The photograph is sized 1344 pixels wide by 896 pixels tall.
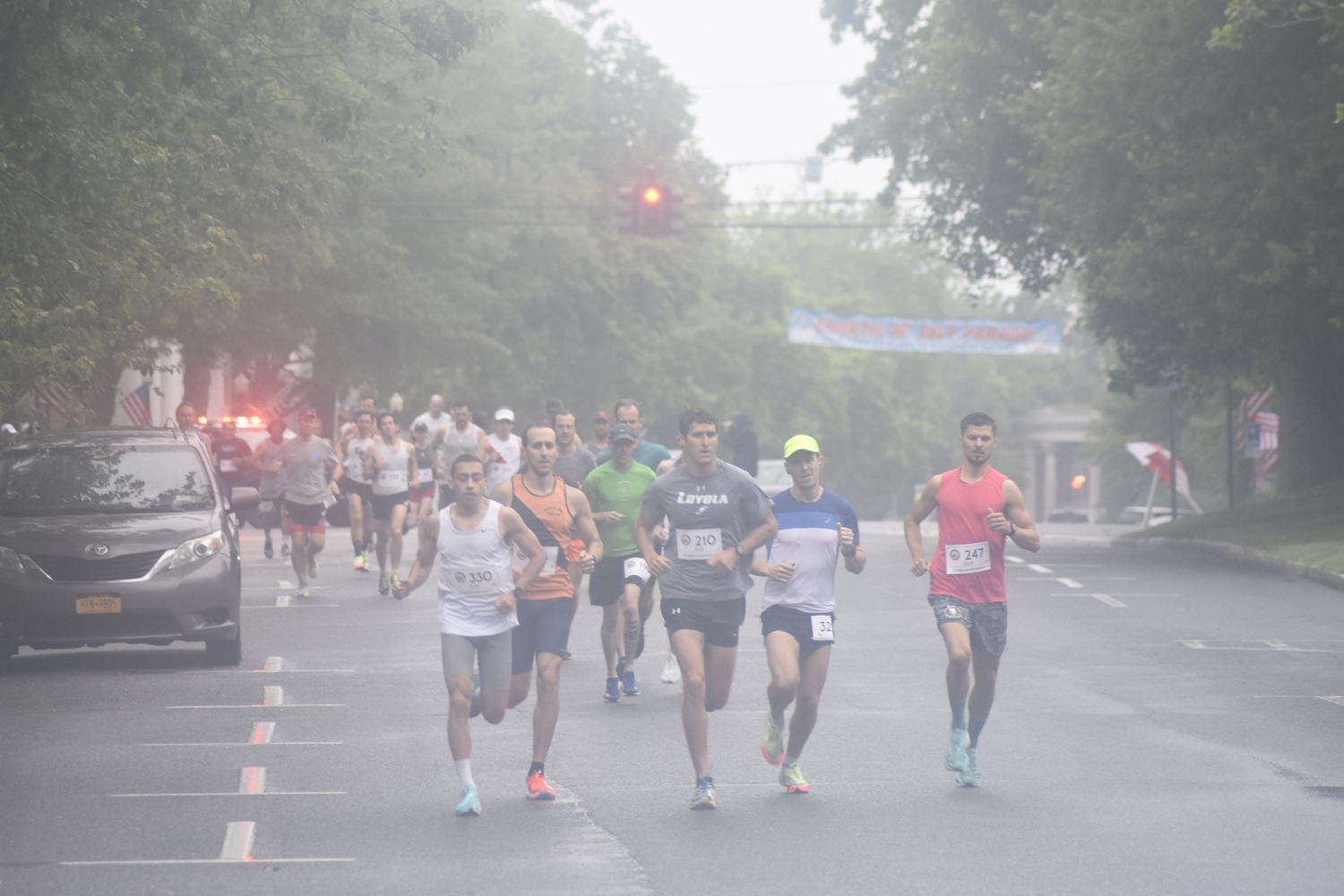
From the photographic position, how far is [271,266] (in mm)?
28219

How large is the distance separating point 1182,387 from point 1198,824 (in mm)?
25329

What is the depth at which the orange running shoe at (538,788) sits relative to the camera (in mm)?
8539

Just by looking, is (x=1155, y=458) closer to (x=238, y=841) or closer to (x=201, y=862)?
(x=238, y=841)

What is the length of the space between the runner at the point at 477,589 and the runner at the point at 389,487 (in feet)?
34.4

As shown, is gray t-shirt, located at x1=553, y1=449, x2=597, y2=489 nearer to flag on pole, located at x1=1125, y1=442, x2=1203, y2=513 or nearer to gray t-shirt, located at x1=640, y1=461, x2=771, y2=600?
gray t-shirt, located at x1=640, y1=461, x2=771, y2=600

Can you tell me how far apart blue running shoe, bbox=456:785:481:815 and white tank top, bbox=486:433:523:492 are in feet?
35.6

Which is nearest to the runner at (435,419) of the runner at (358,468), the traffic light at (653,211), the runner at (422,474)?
the runner at (422,474)

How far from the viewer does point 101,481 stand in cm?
1396

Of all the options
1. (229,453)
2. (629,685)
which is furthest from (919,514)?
(229,453)

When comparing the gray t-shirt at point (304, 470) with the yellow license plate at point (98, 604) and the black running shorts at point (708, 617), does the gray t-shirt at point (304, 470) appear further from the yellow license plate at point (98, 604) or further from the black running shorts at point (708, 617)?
the black running shorts at point (708, 617)

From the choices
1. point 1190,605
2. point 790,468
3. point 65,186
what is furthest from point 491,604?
point 1190,605

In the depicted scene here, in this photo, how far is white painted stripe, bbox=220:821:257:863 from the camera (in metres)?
7.40

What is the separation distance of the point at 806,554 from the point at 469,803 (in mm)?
1973

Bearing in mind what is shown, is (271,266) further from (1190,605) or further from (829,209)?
(829,209)
